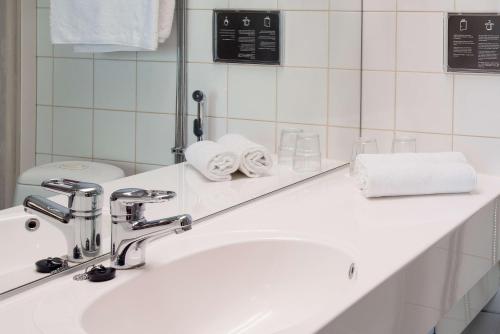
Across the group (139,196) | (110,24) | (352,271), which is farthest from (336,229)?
A: (110,24)

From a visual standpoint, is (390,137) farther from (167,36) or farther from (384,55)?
(167,36)

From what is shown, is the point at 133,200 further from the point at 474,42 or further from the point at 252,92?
the point at 474,42

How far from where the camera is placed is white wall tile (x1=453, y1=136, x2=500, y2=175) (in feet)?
6.70

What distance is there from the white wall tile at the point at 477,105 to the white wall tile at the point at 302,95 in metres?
0.37

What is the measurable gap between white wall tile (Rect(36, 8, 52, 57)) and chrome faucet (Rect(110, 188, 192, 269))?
24cm

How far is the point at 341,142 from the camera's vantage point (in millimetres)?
2217

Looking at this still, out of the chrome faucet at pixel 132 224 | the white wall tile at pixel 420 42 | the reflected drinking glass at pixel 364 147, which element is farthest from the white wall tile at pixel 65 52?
the white wall tile at pixel 420 42

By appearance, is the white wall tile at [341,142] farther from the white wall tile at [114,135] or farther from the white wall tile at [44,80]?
the white wall tile at [44,80]

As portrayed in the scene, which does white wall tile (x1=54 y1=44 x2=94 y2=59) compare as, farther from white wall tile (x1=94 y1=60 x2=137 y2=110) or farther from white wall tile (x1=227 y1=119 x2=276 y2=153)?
white wall tile (x1=227 y1=119 x2=276 y2=153)

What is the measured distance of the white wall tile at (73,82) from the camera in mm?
1175

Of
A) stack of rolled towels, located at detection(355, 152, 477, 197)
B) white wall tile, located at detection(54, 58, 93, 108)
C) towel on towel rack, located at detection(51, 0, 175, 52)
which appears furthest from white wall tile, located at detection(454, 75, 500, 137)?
white wall tile, located at detection(54, 58, 93, 108)

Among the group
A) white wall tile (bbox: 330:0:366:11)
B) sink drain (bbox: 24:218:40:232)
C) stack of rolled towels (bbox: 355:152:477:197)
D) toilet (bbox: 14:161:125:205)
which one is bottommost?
sink drain (bbox: 24:218:40:232)

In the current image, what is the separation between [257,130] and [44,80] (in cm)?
76

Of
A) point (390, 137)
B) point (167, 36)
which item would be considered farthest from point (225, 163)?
point (390, 137)
